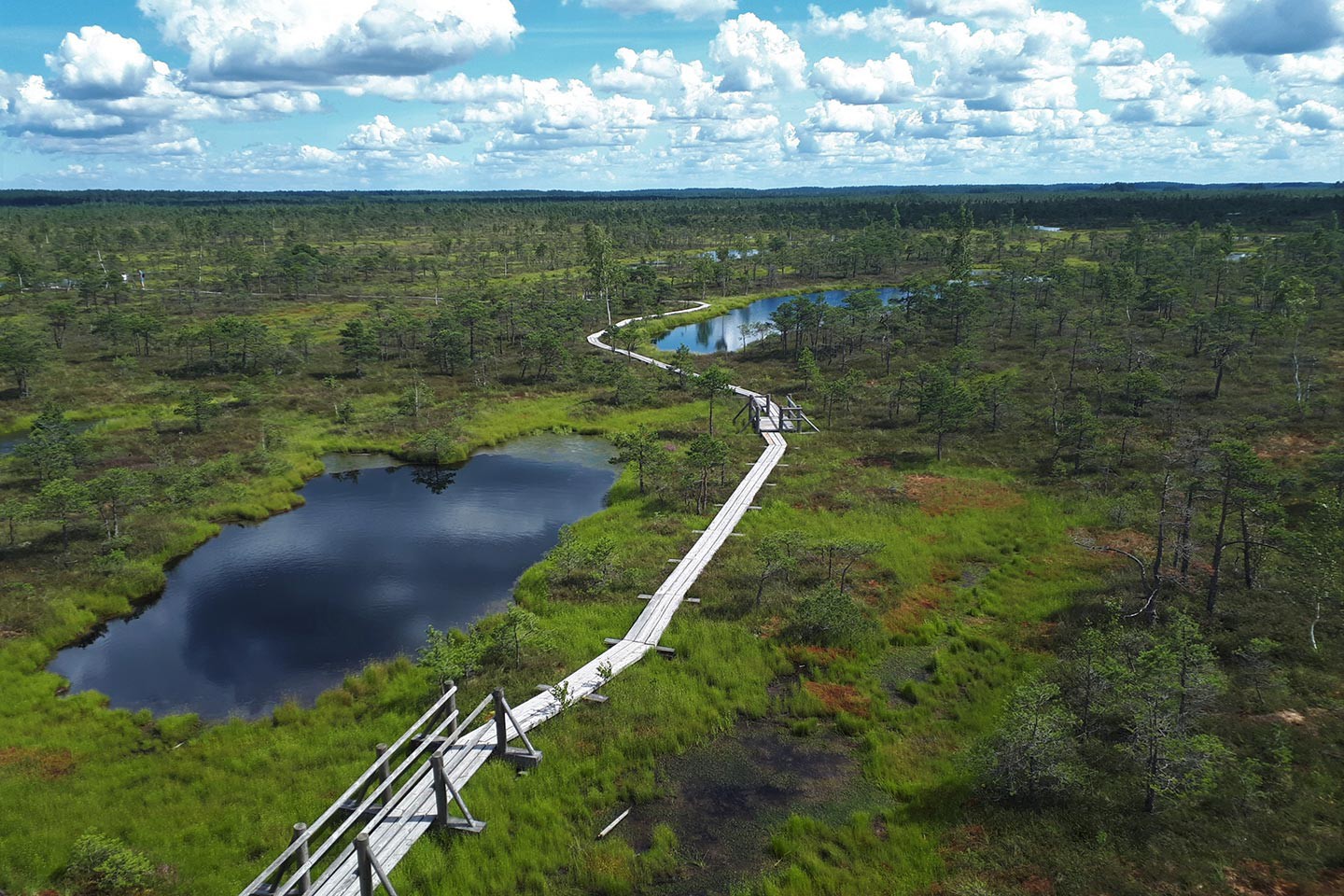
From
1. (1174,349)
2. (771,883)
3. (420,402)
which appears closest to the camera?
(771,883)

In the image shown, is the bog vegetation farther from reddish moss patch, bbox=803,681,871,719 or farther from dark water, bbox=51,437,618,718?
dark water, bbox=51,437,618,718

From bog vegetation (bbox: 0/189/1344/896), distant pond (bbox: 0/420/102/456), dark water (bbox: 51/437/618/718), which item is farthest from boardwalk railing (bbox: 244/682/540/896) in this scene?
distant pond (bbox: 0/420/102/456)

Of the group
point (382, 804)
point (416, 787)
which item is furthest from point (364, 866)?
point (416, 787)

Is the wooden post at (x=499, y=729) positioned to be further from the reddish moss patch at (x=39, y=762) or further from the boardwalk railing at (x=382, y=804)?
the reddish moss patch at (x=39, y=762)

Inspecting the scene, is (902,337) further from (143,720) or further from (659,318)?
(143,720)

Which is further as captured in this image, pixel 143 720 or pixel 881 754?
pixel 143 720

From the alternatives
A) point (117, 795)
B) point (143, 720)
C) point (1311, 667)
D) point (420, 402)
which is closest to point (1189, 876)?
point (1311, 667)

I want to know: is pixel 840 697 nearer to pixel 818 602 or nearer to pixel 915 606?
pixel 818 602
